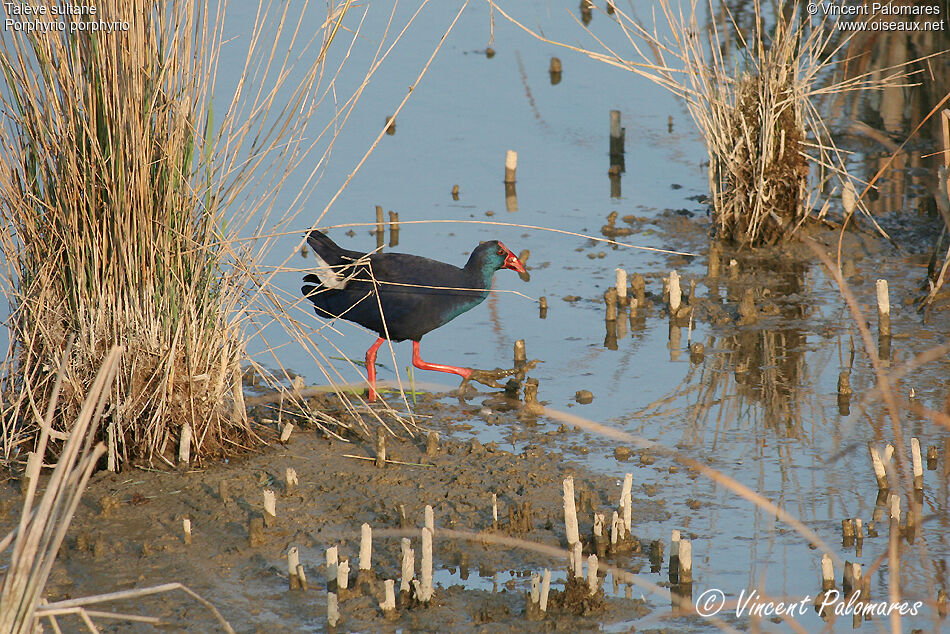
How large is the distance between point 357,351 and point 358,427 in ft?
4.52

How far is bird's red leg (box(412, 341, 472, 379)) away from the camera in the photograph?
6203mm

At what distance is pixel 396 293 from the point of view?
237 inches

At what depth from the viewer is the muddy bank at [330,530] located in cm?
397

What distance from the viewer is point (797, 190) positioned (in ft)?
26.0

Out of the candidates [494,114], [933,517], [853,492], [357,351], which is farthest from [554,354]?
[494,114]

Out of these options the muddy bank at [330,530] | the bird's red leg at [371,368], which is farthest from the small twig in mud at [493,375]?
the muddy bank at [330,530]

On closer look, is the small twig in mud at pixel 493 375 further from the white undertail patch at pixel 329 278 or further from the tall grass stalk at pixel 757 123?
the tall grass stalk at pixel 757 123

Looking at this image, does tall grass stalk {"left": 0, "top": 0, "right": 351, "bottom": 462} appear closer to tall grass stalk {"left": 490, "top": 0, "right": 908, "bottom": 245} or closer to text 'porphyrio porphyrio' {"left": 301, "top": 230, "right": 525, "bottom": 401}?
text 'porphyrio porphyrio' {"left": 301, "top": 230, "right": 525, "bottom": 401}

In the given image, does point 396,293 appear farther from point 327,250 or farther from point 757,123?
point 757,123

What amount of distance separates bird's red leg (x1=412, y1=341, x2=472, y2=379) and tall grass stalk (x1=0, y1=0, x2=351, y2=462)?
1538mm

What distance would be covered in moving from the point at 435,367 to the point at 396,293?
0.54 m

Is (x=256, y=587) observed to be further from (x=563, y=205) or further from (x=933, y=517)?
(x=563, y=205)

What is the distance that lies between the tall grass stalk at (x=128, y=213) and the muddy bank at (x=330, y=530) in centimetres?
37

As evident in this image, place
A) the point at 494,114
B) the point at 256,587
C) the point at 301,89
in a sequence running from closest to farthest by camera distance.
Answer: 1. the point at 256,587
2. the point at 301,89
3. the point at 494,114
